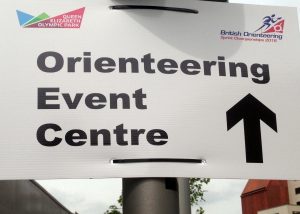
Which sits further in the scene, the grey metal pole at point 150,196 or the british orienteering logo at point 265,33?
the british orienteering logo at point 265,33

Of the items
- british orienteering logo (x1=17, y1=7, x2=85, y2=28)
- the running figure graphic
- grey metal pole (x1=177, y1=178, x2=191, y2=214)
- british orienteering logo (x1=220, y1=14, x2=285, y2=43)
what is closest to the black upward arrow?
british orienteering logo (x1=220, y1=14, x2=285, y2=43)

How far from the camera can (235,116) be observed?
2609mm

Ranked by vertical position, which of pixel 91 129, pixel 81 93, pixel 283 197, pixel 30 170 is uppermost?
pixel 283 197

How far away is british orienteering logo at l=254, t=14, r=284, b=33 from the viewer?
282 centimetres

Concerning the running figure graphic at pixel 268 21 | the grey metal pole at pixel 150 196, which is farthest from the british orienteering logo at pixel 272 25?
the grey metal pole at pixel 150 196

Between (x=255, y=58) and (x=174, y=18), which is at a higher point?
(x=174, y=18)

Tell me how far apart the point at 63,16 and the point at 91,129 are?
65 centimetres

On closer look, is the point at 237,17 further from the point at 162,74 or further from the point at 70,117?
the point at 70,117

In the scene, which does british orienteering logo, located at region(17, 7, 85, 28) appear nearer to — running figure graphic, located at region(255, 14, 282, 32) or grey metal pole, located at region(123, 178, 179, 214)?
grey metal pole, located at region(123, 178, 179, 214)

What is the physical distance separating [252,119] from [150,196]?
72 centimetres

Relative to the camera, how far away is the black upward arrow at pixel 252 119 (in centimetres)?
258

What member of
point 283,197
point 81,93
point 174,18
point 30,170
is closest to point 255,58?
point 174,18

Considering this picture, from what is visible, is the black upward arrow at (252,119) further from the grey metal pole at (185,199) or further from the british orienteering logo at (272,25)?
the grey metal pole at (185,199)

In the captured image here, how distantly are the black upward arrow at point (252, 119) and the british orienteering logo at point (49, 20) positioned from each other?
3.11 ft
